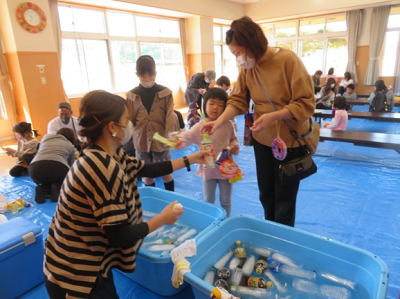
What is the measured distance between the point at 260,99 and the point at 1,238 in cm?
178

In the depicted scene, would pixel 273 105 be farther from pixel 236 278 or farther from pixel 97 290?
pixel 97 290

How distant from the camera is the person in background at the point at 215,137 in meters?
1.95

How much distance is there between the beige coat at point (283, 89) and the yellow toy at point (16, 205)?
2.60m

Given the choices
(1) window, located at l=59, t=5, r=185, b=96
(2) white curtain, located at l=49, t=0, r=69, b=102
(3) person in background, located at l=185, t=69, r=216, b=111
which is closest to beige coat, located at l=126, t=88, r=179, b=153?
(3) person in background, located at l=185, t=69, r=216, b=111

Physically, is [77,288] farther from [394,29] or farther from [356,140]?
[394,29]

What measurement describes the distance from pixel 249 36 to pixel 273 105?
0.39m

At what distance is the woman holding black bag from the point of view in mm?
1402

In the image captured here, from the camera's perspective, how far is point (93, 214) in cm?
100

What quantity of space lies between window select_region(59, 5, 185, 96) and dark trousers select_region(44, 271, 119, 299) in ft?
21.8

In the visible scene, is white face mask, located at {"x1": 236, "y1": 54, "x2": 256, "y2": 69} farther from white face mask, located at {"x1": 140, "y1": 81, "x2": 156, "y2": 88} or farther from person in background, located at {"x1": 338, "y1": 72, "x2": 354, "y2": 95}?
person in background, located at {"x1": 338, "y1": 72, "x2": 354, "y2": 95}

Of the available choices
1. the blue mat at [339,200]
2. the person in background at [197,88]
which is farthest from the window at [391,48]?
the person in background at [197,88]

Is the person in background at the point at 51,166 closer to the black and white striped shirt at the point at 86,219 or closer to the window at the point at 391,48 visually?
the black and white striped shirt at the point at 86,219

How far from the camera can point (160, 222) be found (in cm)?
112

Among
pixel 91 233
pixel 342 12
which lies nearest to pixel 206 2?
pixel 342 12
